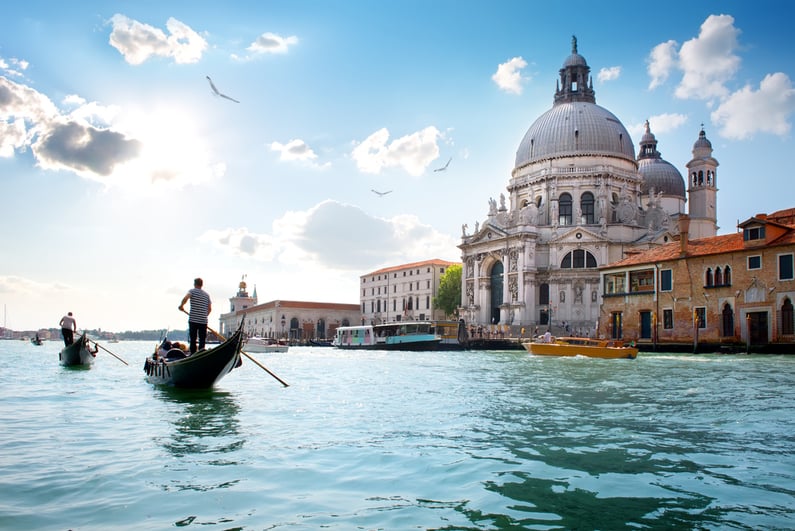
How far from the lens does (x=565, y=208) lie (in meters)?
49.7

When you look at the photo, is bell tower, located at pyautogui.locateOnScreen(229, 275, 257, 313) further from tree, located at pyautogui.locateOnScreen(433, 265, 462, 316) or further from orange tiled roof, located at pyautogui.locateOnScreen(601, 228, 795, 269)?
orange tiled roof, located at pyautogui.locateOnScreen(601, 228, 795, 269)

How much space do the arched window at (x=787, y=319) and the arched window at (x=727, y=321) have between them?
2066 millimetres

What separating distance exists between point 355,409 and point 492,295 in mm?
41083

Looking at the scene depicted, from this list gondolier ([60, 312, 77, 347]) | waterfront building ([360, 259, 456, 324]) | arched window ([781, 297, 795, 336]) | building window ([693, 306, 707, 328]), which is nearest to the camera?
gondolier ([60, 312, 77, 347])

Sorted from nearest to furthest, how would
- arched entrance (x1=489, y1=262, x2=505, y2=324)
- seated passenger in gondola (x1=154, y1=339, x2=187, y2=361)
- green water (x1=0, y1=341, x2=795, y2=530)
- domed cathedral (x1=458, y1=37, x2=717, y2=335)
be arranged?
green water (x1=0, y1=341, x2=795, y2=530), seated passenger in gondola (x1=154, y1=339, x2=187, y2=361), domed cathedral (x1=458, y1=37, x2=717, y2=335), arched entrance (x1=489, y1=262, x2=505, y2=324)

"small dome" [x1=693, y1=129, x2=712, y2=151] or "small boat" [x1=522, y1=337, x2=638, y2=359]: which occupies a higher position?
"small dome" [x1=693, y1=129, x2=712, y2=151]

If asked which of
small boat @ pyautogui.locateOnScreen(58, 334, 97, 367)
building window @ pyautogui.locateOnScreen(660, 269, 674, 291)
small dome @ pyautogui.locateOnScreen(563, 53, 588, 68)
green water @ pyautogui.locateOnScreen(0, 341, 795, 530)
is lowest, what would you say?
green water @ pyautogui.locateOnScreen(0, 341, 795, 530)

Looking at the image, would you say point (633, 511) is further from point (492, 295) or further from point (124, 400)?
point (492, 295)

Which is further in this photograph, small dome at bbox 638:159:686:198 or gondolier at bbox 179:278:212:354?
small dome at bbox 638:159:686:198

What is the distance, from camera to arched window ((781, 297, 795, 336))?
24.9 m

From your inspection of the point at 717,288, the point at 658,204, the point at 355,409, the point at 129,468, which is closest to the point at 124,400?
the point at 355,409

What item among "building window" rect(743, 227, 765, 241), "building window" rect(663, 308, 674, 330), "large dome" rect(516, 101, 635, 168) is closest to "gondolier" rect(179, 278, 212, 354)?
"building window" rect(743, 227, 765, 241)

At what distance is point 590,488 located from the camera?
4.83 meters

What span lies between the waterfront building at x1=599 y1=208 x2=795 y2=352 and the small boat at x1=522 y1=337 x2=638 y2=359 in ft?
14.7
